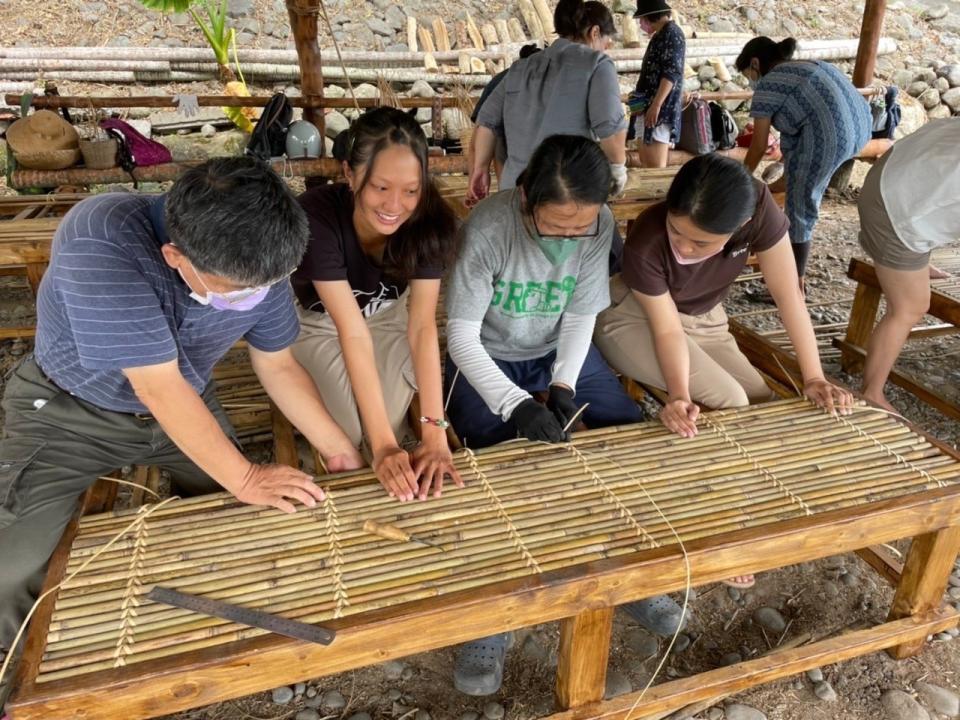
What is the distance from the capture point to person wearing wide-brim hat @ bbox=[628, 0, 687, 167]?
416cm

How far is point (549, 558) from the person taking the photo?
1.41 m

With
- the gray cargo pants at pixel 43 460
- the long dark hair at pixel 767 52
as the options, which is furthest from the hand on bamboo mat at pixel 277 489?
the long dark hair at pixel 767 52

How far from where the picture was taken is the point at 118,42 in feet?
28.2

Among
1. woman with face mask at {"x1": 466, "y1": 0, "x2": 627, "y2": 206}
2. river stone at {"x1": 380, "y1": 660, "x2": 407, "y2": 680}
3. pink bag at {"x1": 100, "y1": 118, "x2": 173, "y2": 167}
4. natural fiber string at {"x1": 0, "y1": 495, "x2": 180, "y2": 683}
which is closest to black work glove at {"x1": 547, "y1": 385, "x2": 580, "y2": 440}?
river stone at {"x1": 380, "y1": 660, "x2": 407, "y2": 680}

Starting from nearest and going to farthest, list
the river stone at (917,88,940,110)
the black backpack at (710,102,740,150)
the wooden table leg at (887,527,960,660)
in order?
the wooden table leg at (887,527,960,660)
the black backpack at (710,102,740,150)
the river stone at (917,88,940,110)

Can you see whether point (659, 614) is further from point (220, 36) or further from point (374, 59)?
point (374, 59)

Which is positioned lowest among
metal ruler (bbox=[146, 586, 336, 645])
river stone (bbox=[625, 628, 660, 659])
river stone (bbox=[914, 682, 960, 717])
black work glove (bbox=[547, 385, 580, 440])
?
river stone (bbox=[625, 628, 660, 659])

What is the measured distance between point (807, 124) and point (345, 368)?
2.65m

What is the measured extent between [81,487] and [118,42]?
344 inches

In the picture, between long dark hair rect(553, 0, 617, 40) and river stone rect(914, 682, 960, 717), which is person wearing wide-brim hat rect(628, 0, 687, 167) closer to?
long dark hair rect(553, 0, 617, 40)

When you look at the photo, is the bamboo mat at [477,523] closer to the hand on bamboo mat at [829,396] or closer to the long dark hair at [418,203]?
the hand on bamboo mat at [829,396]

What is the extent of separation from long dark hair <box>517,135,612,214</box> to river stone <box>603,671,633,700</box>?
1259 mm

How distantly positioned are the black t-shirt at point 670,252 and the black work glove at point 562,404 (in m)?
0.39

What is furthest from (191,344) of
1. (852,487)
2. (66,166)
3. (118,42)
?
(118,42)
